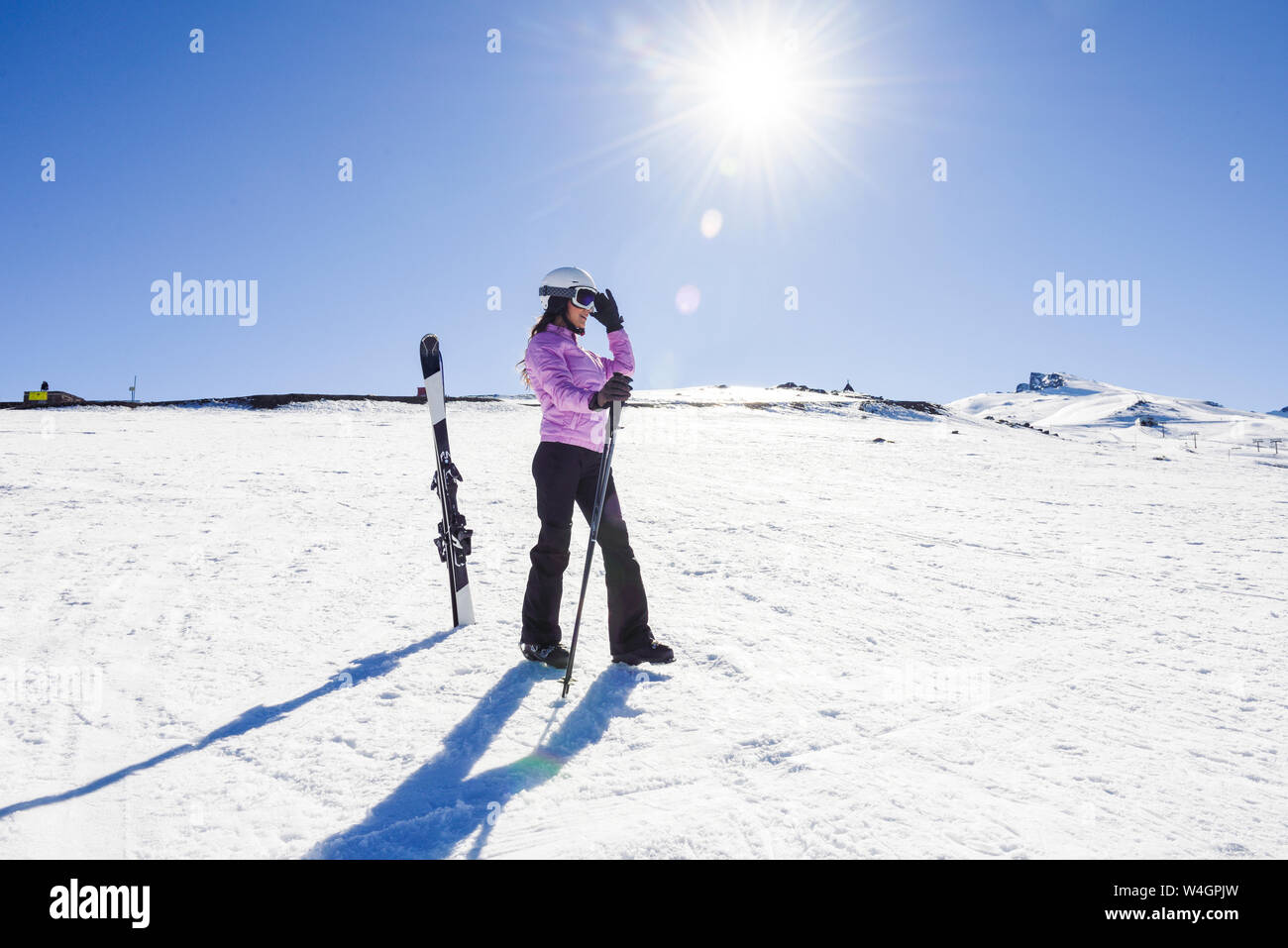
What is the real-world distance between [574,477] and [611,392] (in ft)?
2.25

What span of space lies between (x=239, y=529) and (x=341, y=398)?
24.7 meters

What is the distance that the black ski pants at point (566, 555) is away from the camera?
13.2 ft

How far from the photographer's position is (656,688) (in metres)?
3.75

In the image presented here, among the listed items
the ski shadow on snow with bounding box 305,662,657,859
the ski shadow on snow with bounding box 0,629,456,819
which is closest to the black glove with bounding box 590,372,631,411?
the ski shadow on snow with bounding box 305,662,657,859

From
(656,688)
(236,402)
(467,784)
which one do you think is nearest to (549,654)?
(656,688)

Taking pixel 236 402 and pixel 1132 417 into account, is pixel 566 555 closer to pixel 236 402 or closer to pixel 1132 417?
pixel 236 402

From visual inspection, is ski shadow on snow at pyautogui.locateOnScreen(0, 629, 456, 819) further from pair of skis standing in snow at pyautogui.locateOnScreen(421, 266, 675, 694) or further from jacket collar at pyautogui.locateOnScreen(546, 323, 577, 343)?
jacket collar at pyautogui.locateOnScreen(546, 323, 577, 343)

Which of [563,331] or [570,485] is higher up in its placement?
[563,331]

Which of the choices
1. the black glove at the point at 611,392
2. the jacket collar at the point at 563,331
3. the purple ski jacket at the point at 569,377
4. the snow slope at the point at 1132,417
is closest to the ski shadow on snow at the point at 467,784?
the purple ski jacket at the point at 569,377

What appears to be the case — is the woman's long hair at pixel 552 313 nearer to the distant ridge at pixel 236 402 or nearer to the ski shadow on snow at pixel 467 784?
the ski shadow on snow at pixel 467 784

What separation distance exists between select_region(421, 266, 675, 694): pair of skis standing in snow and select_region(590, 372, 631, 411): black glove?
21 cm

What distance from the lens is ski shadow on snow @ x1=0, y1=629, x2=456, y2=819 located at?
261 centimetres
